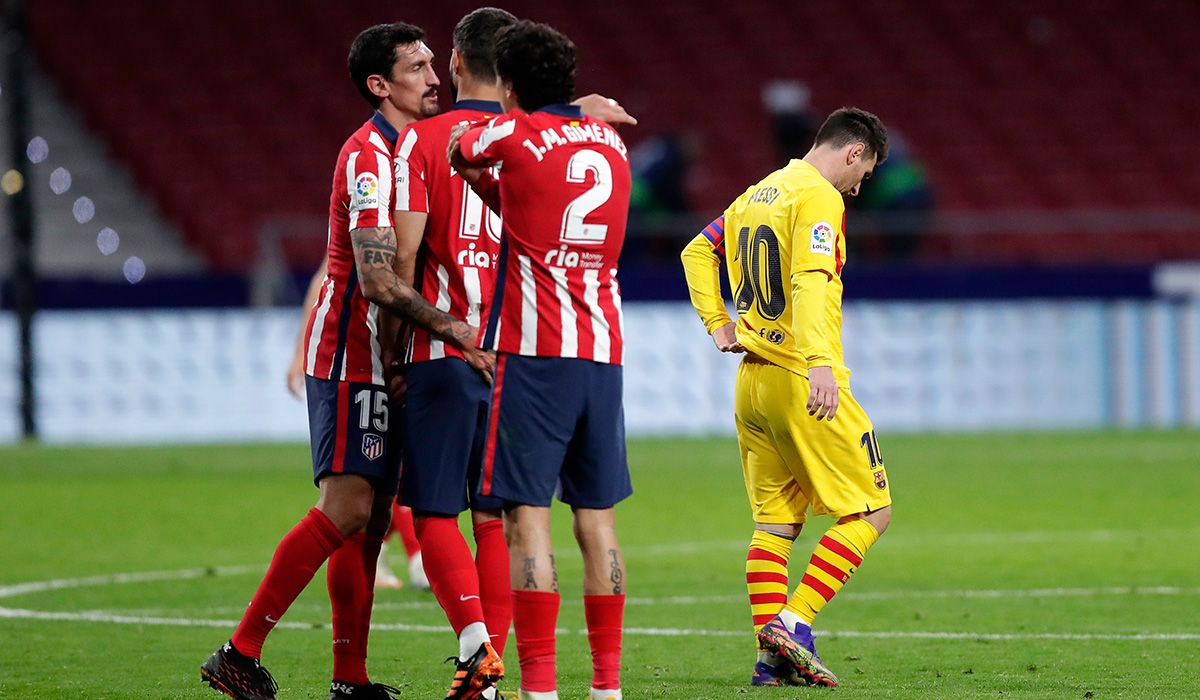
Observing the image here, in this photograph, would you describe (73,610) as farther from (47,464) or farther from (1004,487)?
(47,464)

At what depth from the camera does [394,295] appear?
5.54m

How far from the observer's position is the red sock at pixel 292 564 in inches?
226

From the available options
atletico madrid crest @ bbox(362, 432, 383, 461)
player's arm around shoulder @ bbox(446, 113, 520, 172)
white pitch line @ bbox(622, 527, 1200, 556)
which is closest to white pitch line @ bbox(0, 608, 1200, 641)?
atletico madrid crest @ bbox(362, 432, 383, 461)

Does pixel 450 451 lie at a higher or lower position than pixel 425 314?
lower

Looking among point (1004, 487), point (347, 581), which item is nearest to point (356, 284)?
point (347, 581)

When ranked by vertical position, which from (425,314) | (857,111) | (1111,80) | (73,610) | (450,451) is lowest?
(73,610)

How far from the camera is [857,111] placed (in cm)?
636

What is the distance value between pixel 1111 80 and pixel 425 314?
22297 millimetres

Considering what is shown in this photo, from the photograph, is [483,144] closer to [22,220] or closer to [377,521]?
[377,521]

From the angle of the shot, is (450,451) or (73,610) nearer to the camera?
→ (450,451)

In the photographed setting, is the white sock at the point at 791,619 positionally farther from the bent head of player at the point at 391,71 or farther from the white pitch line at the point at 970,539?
the white pitch line at the point at 970,539

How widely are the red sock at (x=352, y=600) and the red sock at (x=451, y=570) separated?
31cm

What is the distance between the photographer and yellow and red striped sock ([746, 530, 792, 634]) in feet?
20.9

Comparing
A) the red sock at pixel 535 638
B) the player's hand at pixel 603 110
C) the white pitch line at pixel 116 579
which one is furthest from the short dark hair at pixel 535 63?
the white pitch line at pixel 116 579
